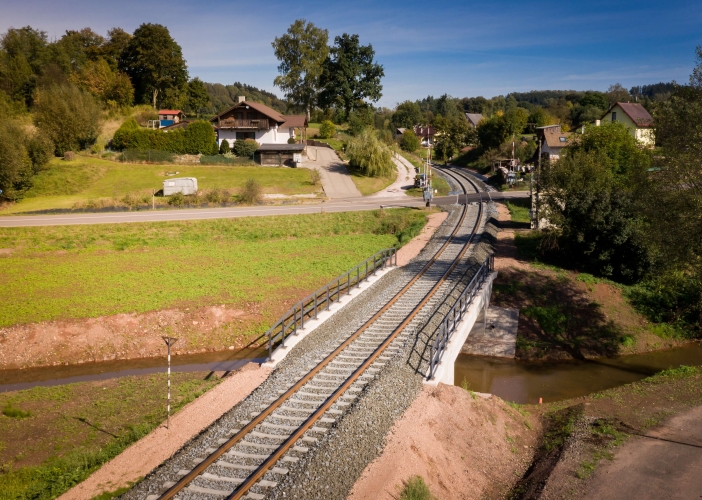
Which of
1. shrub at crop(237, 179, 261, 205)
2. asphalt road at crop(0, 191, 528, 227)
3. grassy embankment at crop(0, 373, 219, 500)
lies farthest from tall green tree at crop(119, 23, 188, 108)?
grassy embankment at crop(0, 373, 219, 500)

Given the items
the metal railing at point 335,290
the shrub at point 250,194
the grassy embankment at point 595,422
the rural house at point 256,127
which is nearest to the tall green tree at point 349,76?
the rural house at point 256,127

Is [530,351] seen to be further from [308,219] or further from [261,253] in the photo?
[308,219]

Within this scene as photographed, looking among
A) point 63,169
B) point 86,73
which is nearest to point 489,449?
point 63,169

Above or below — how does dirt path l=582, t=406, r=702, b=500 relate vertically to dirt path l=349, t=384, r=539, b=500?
below

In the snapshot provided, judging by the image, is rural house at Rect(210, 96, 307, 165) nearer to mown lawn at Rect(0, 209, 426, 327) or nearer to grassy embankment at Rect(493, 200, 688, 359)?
mown lawn at Rect(0, 209, 426, 327)

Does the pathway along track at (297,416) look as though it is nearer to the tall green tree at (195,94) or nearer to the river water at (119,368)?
the river water at (119,368)
